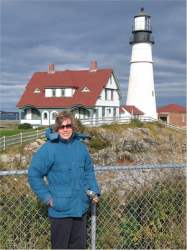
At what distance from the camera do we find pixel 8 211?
5.13 metres

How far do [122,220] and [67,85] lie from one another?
29.3m

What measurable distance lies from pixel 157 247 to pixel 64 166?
6.76 feet

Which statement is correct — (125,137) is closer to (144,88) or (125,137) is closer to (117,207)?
(144,88)

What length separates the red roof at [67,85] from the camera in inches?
1328

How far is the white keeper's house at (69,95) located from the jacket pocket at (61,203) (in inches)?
1146

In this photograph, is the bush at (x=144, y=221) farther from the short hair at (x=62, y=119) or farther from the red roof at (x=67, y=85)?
the red roof at (x=67, y=85)

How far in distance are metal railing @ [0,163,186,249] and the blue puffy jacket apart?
2.15 ft

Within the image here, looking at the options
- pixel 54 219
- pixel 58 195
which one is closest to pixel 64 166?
pixel 58 195

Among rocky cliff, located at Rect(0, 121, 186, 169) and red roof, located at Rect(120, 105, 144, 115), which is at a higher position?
red roof, located at Rect(120, 105, 144, 115)

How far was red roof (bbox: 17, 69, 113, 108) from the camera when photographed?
111 ft

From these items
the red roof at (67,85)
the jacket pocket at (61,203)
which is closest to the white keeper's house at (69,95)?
the red roof at (67,85)

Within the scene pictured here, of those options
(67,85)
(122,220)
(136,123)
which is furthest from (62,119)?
(67,85)

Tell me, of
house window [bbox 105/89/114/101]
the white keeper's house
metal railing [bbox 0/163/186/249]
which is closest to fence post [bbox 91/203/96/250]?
metal railing [bbox 0/163/186/249]

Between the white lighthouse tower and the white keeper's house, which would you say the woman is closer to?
the white keeper's house
